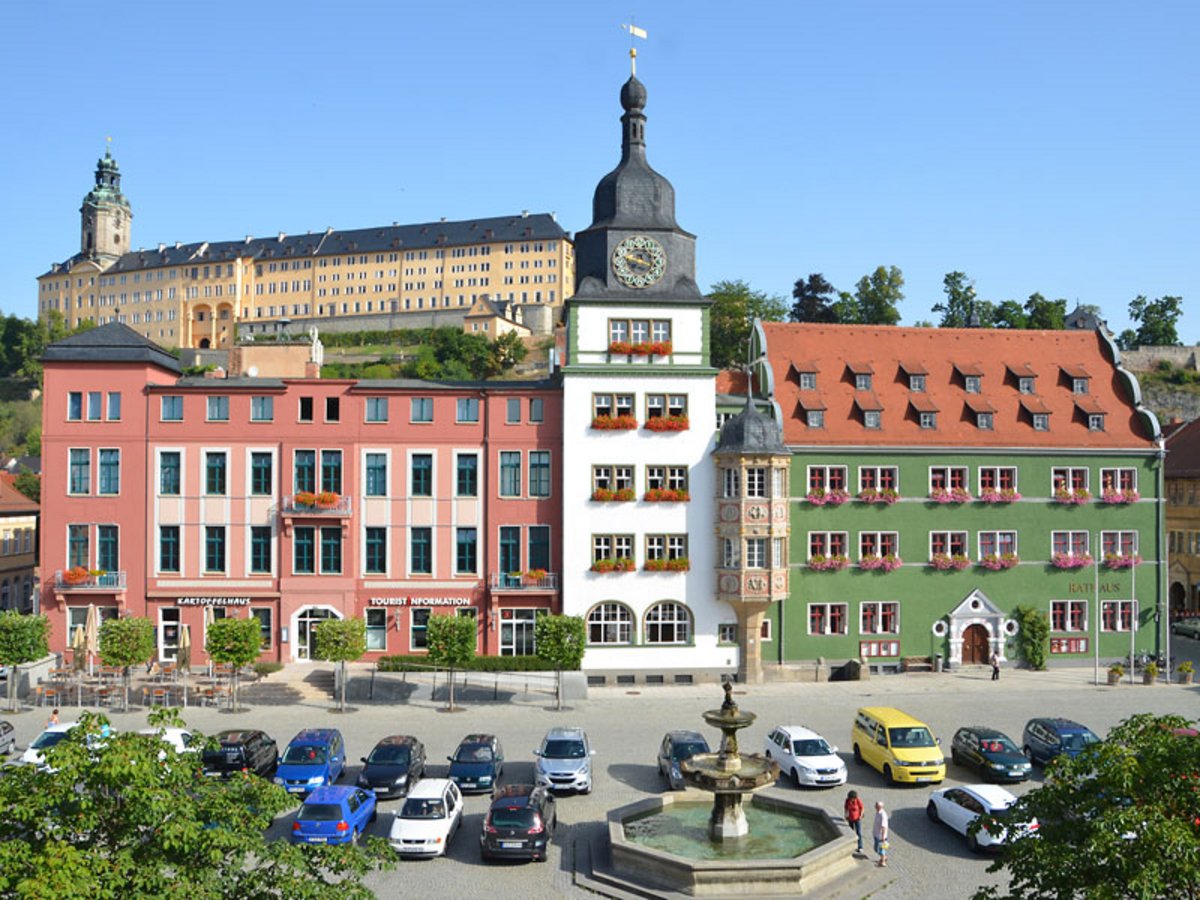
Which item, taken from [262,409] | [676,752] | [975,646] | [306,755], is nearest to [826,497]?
[975,646]

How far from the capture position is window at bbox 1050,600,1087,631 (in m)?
50.8

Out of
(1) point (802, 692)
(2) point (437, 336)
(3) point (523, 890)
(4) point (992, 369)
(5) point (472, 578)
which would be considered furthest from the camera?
(2) point (437, 336)

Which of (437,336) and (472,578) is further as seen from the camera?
(437,336)

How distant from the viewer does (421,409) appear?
48594 millimetres

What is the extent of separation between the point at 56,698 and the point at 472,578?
1645 centimetres

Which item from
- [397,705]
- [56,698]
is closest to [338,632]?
[397,705]

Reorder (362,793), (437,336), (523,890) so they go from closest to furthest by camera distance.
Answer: (523,890)
(362,793)
(437,336)

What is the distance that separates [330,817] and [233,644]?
16992mm

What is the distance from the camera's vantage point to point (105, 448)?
47.5 m

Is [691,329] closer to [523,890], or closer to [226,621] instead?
[226,621]

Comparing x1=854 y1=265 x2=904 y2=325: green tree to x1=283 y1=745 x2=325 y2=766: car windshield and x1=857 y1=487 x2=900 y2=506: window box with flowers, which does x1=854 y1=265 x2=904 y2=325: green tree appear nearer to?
x1=857 y1=487 x2=900 y2=506: window box with flowers

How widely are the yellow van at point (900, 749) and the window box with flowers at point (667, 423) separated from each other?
56.2 ft

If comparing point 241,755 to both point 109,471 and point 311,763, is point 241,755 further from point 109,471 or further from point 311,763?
point 109,471

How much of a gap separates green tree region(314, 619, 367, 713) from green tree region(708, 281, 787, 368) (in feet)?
207
